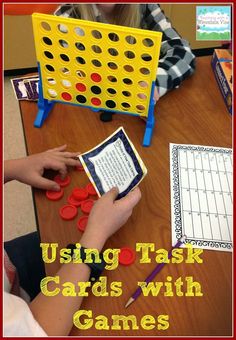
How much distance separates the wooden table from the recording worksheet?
0.7 inches

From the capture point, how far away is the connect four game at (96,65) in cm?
67

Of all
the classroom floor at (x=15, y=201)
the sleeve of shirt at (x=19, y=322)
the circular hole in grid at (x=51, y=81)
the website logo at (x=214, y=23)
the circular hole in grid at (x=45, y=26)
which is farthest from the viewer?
the classroom floor at (x=15, y=201)

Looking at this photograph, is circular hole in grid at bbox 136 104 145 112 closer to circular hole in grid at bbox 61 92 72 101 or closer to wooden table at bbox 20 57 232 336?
wooden table at bbox 20 57 232 336

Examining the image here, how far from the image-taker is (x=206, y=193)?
0.69 meters

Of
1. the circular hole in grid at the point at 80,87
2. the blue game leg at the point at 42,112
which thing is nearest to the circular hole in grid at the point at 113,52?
the circular hole in grid at the point at 80,87

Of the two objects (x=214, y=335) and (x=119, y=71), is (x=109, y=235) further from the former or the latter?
(x=119, y=71)

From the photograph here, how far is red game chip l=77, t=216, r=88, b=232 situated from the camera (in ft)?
2.04

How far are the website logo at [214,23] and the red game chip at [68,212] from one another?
62 centimetres

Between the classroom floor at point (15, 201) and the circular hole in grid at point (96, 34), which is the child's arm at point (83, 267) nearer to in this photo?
the circular hole in grid at point (96, 34)

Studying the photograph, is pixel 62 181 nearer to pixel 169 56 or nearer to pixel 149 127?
pixel 149 127

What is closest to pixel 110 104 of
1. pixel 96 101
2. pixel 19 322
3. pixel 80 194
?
pixel 96 101

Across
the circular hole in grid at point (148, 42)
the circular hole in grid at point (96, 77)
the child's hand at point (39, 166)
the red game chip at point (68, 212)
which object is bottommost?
the red game chip at point (68, 212)

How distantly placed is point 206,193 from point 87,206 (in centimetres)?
25

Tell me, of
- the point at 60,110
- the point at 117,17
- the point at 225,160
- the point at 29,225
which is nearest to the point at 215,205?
the point at 225,160
